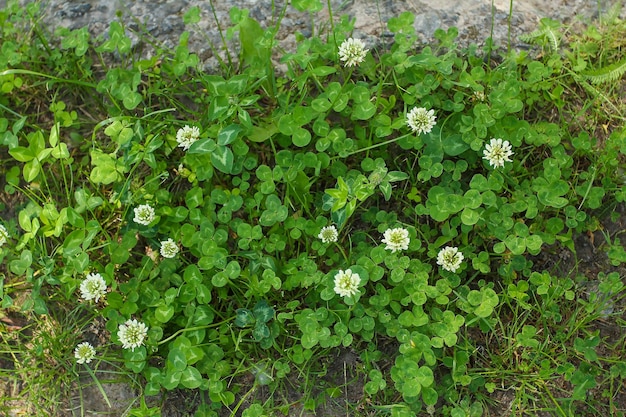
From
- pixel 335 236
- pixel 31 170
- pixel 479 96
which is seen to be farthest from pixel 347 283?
pixel 31 170

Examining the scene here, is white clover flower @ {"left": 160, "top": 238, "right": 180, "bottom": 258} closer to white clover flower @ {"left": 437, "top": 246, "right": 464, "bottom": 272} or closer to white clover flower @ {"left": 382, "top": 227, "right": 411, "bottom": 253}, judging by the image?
white clover flower @ {"left": 382, "top": 227, "right": 411, "bottom": 253}

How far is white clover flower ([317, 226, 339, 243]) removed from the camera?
115 inches

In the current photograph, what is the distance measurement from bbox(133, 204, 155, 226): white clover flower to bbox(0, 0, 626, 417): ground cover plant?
0.01 m

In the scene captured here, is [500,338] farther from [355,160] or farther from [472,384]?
[355,160]


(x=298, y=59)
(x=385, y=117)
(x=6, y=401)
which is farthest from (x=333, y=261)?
(x=6, y=401)

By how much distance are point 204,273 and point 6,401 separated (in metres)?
1.22

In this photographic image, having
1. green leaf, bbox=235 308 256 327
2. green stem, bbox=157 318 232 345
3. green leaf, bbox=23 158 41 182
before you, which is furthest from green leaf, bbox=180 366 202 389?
green leaf, bbox=23 158 41 182

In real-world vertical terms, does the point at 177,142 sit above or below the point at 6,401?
above

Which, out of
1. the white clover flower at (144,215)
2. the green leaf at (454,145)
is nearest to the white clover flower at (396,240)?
the green leaf at (454,145)

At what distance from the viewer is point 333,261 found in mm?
2982

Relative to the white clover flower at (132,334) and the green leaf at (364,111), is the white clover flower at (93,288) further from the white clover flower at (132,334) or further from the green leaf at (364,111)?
the green leaf at (364,111)

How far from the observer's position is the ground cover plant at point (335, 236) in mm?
2848

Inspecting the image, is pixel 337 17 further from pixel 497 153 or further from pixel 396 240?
pixel 396 240

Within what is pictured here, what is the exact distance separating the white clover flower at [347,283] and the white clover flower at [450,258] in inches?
17.2
